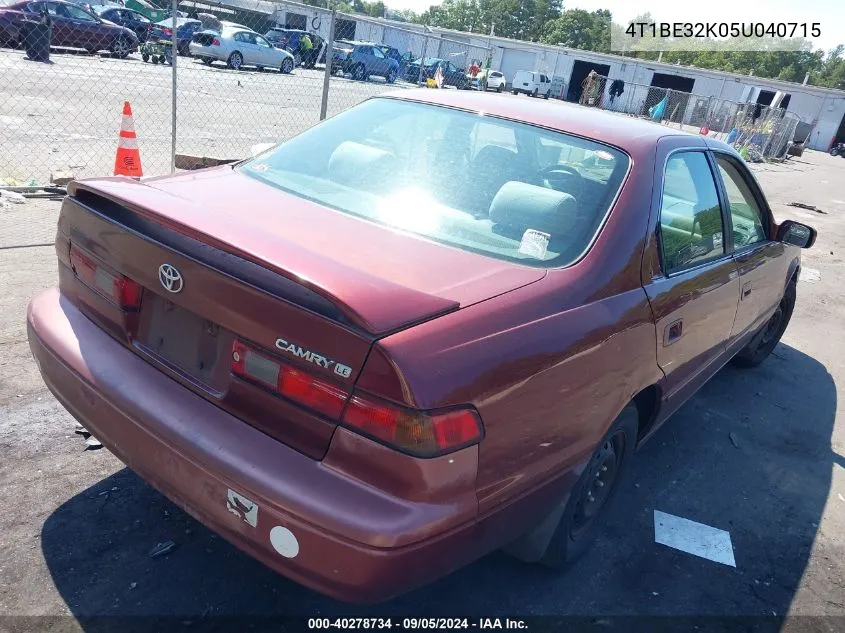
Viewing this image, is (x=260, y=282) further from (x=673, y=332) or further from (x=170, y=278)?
(x=673, y=332)

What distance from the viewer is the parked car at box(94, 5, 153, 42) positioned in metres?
24.9

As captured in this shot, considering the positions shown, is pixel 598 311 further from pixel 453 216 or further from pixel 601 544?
pixel 601 544

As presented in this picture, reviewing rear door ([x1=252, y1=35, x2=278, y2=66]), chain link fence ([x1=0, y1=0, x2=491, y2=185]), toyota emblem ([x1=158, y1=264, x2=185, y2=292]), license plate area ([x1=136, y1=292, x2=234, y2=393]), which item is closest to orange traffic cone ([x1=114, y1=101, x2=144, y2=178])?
chain link fence ([x1=0, y1=0, x2=491, y2=185])

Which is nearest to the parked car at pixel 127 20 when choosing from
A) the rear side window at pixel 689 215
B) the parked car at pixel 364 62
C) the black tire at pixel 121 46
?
the black tire at pixel 121 46

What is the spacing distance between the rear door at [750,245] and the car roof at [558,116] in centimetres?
55

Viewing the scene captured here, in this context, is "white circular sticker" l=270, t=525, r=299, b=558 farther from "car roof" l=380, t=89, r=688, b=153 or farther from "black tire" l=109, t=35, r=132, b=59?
"black tire" l=109, t=35, r=132, b=59

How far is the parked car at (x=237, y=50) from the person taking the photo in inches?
995

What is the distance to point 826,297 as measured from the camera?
796 centimetres

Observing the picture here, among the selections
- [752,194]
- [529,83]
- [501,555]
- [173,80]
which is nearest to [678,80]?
[529,83]

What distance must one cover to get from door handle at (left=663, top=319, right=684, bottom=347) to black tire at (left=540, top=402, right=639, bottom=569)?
0.31 meters

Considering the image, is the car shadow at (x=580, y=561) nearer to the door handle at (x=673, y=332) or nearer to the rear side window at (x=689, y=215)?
the door handle at (x=673, y=332)

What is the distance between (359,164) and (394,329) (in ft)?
4.46

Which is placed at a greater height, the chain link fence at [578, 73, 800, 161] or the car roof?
the car roof

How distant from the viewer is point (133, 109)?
13078mm
